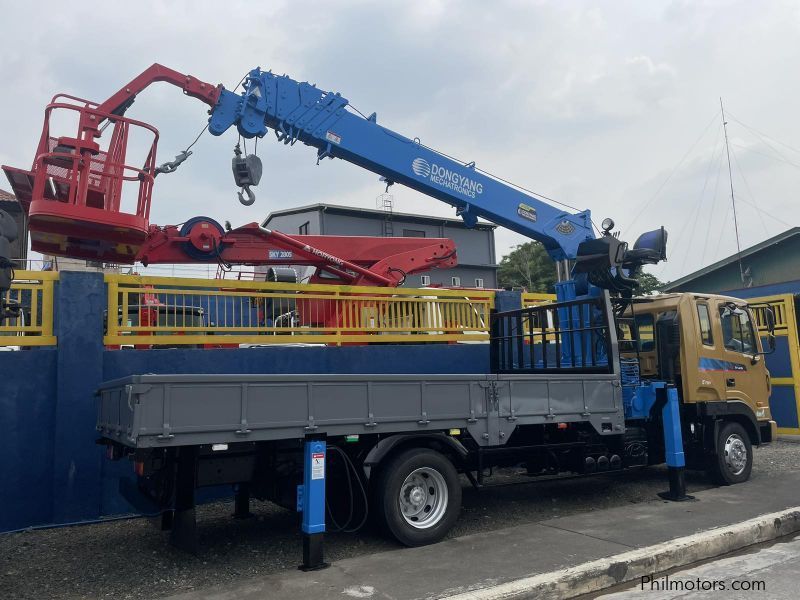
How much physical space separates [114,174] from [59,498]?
363 cm

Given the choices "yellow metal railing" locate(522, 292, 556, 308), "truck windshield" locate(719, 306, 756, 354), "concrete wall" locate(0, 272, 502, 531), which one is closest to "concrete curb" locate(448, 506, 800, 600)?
"truck windshield" locate(719, 306, 756, 354)

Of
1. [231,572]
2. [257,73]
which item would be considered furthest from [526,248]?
[231,572]

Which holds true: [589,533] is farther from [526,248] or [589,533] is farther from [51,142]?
[526,248]

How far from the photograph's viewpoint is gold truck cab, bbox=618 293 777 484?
878cm

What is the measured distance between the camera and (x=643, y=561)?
5.51 meters

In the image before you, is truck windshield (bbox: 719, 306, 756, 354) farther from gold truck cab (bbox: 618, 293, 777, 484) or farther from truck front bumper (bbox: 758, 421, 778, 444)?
truck front bumper (bbox: 758, 421, 778, 444)

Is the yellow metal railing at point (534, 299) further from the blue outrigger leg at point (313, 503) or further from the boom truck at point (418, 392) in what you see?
the blue outrigger leg at point (313, 503)

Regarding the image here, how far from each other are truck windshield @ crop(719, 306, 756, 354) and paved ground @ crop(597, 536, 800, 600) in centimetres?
380

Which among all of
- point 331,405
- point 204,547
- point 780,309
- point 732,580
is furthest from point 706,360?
point 204,547

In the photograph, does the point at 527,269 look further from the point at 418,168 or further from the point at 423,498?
the point at 423,498

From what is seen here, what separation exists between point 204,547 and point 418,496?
210 cm

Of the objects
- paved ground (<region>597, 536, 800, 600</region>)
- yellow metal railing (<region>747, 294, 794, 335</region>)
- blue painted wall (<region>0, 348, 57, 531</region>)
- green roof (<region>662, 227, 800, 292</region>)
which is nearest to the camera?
paved ground (<region>597, 536, 800, 600</region>)

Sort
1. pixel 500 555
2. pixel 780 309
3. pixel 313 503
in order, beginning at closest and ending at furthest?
pixel 313 503 < pixel 500 555 < pixel 780 309

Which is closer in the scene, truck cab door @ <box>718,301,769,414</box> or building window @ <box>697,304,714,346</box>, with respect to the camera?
building window @ <box>697,304,714,346</box>
